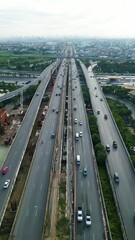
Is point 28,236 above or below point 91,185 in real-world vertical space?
below

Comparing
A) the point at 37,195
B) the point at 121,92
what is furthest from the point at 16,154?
the point at 121,92

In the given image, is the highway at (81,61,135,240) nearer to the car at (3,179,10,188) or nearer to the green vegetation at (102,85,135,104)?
the car at (3,179,10,188)

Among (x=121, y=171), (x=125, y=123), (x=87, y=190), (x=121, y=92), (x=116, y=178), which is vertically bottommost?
(x=87, y=190)

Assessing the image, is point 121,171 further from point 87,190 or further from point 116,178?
point 87,190

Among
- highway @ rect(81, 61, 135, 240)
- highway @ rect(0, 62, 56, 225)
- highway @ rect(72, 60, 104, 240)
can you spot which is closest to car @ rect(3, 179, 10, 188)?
highway @ rect(0, 62, 56, 225)

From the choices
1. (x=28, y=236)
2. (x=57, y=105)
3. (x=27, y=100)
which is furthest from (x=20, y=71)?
(x=28, y=236)

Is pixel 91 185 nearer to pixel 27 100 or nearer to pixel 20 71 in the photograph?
pixel 27 100
